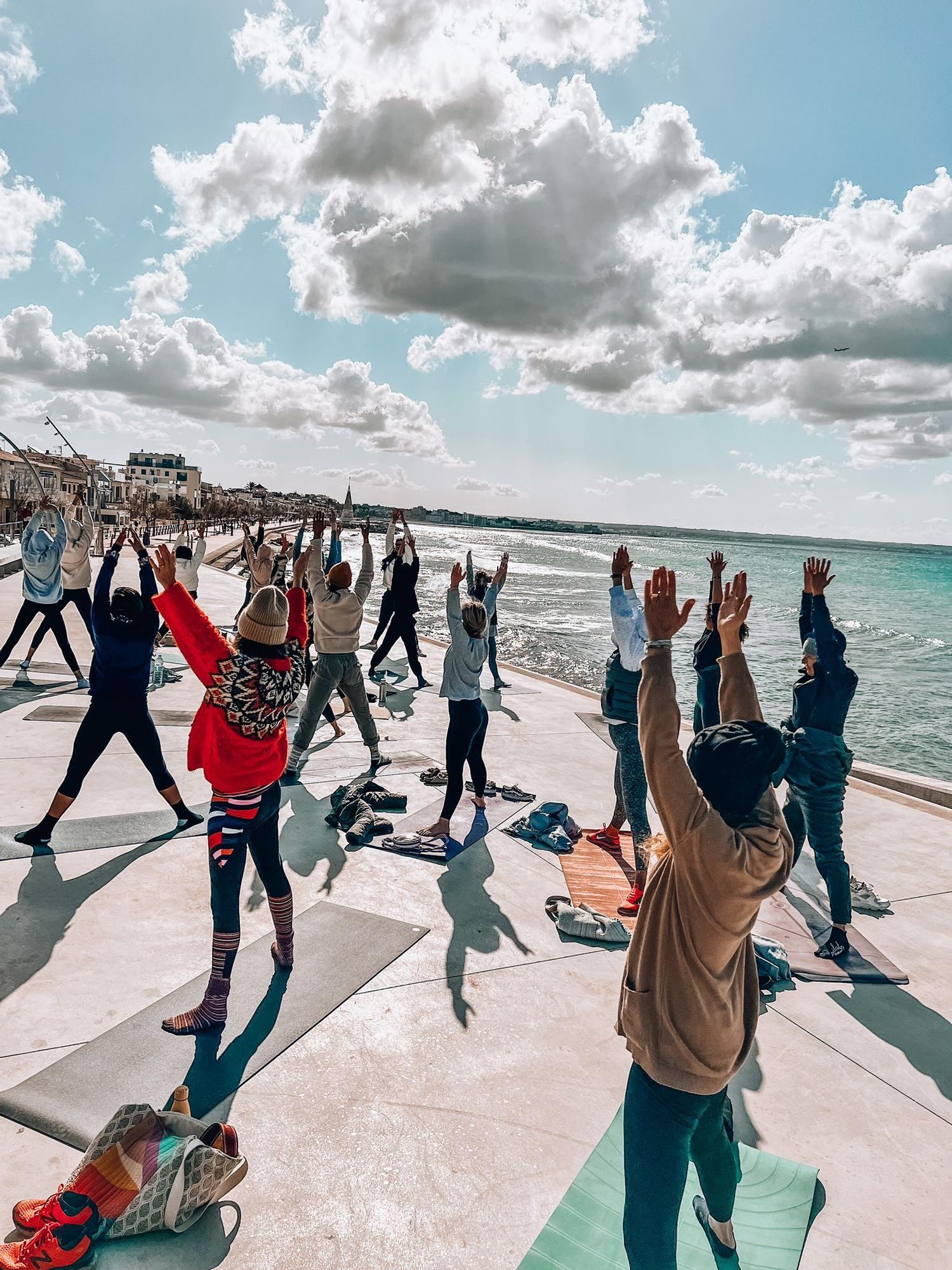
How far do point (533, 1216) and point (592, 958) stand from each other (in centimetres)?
180

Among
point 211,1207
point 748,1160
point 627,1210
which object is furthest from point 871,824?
point 211,1207

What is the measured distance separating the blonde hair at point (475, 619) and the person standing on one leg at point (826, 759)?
2330 millimetres

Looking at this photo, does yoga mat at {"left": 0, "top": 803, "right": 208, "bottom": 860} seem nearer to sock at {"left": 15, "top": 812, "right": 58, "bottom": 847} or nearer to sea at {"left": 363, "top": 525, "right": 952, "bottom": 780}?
sock at {"left": 15, "top": 812, "right": 58, "bottom": 847}

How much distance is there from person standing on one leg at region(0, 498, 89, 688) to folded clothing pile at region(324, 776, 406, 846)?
191 inches

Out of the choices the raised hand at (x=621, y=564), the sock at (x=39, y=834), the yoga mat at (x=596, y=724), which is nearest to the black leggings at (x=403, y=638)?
the yoga mat at (x=596, y=724)

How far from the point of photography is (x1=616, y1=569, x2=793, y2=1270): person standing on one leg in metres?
1.85

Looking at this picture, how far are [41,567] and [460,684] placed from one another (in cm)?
587

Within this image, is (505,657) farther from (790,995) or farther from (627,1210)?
(627,1210)

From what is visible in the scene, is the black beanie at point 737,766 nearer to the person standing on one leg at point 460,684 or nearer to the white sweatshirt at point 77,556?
the person standing on one leg at point 460,684

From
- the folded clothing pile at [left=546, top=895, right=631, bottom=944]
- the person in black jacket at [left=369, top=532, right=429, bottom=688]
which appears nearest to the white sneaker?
the folded clothing pile at [left=546, top=895, right=631, bottom=944]

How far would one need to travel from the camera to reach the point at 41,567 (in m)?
8.73

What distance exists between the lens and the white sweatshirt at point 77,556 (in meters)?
9.19

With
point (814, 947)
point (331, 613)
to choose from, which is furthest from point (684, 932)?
point (331, 613)

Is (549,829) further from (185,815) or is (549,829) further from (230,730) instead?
(230,730)
